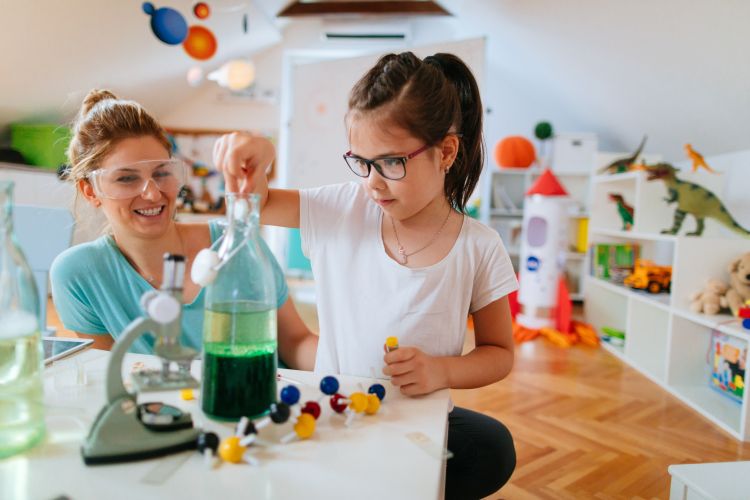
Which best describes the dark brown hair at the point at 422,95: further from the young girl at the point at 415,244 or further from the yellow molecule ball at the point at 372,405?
the yellow molecule ball at the point at 372,405

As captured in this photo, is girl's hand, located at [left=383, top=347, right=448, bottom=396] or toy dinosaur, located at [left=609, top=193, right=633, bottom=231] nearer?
girl's hand, located at [left=383, top=347, right=448, bottom=396]

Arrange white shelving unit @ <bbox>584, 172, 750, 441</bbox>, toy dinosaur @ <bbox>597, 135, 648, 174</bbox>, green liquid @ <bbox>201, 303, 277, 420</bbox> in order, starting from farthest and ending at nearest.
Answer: toy dinosaur @ <bbox>597, 135, 648, 174</bbox> → white shelving unit @ <bbox>584, 172, 750, 441</bbox> → green liquid @ <bbox>201, 303, 277, 420</bbox>

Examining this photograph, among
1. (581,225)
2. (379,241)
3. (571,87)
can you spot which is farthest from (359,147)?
(581,225)

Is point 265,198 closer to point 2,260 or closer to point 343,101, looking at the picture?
point 2,260

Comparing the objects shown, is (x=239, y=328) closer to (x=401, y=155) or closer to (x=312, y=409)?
(x=312, y=409)

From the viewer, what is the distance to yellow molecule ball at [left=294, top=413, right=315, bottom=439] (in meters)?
0.56

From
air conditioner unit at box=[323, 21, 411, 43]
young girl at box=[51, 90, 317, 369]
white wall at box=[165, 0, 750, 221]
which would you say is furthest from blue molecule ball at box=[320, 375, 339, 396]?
air conditioner unit at box=[323, 21, 411, 43]

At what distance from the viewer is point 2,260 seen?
0.54m

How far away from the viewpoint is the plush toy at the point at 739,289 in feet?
7.54

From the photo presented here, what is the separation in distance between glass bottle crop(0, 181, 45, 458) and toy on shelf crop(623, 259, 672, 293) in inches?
117

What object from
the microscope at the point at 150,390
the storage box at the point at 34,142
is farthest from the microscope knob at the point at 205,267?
the storage box at the point at 34,142

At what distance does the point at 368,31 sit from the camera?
210 inches

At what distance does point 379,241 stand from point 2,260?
0.60 m

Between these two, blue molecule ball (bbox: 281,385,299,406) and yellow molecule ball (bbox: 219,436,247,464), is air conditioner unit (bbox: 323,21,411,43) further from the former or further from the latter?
yellow molecule ball (bbox: 219,436,247,464)
